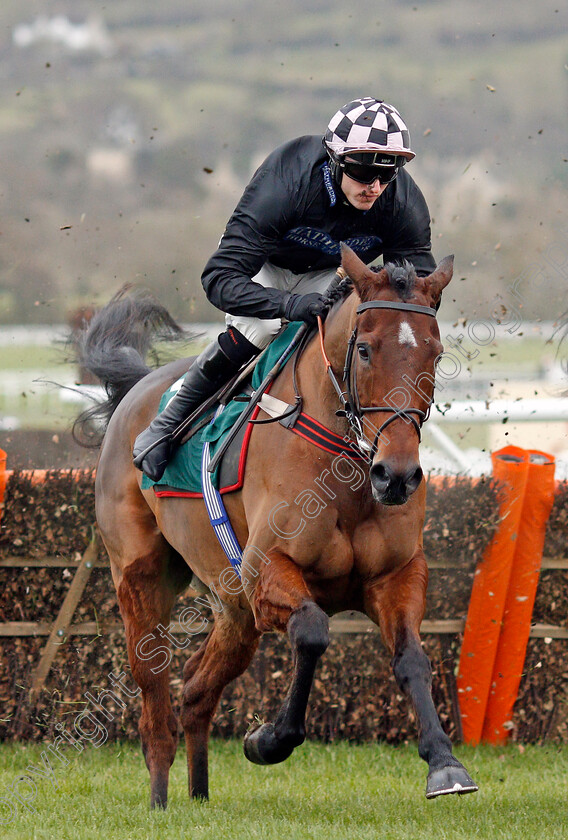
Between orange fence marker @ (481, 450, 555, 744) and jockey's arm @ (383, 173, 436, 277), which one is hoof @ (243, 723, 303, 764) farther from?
orange fence marker @ (481, 450, 555, 744)

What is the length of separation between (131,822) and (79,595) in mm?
1980

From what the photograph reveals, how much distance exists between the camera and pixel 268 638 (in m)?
5.89

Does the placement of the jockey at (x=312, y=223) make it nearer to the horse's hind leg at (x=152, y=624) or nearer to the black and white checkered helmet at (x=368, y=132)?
the black and white checkered helmet at (x=368, y=132)

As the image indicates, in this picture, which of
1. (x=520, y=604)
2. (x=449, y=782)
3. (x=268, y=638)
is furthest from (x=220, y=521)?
(x=520, y=604)

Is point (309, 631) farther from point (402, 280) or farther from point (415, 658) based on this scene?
point (402, 280)

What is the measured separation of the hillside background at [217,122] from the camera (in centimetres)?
2778

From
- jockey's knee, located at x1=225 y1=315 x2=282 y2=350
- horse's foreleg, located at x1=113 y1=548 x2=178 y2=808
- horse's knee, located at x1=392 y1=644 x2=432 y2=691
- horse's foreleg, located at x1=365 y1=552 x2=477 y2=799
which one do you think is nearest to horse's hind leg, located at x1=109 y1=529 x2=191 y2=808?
horse's foreleg, located at x1=113 y1=548 x2=178 y2=808

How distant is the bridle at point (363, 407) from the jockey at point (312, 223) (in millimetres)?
445

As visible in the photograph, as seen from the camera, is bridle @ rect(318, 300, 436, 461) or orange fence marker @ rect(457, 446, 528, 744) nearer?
bridle @ rect(318, 300, 436, 461)

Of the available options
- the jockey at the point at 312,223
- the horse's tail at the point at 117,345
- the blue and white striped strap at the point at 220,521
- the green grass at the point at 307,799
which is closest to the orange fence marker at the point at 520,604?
the green grass at the point at 307,799

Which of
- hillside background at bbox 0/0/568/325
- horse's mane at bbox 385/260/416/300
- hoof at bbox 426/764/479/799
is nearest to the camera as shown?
hoof at bbox 426/764/479/799

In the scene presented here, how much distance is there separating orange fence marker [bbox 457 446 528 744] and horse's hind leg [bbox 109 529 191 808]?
69.1 inches

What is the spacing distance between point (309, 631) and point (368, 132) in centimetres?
183

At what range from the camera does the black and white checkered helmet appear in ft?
12.0
